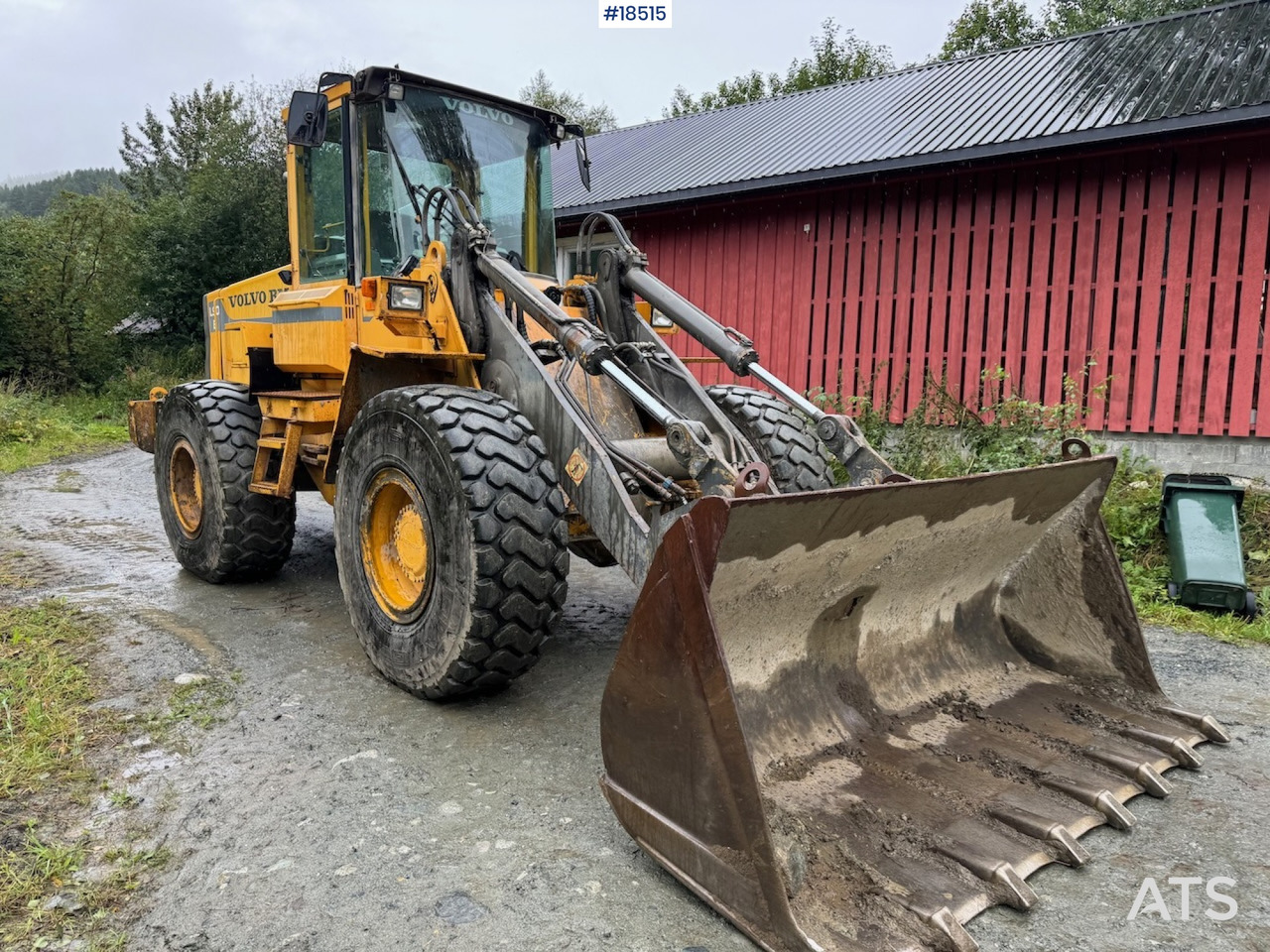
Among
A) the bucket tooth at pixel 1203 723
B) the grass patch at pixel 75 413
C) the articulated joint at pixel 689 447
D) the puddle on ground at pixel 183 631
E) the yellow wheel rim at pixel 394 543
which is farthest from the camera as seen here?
the grass patch at pixel 75 413

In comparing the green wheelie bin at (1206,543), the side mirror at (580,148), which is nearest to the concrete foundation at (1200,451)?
the green wheelie bin at (1206,543)

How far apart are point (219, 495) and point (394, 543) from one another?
1980 mm

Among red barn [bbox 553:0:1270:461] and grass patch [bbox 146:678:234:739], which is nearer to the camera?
grass patch [bbox 146:678:234:739]

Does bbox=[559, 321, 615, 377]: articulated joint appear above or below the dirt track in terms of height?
above

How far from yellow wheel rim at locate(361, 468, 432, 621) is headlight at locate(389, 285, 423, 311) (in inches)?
31.3

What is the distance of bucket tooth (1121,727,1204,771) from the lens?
3174 mm

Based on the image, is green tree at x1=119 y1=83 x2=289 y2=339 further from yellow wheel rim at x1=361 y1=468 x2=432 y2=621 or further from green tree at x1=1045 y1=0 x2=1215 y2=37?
green tree at x1=1045 y1=0 x2=1215 y2=37

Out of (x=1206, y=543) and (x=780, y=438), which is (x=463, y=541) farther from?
(x=1206, y=543)

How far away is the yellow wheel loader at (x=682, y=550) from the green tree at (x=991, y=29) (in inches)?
1098

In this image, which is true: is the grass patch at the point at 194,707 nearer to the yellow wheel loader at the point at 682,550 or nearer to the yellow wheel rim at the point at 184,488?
the yellow wheel loader at the point at 682,550

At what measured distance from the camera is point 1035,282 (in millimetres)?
8336

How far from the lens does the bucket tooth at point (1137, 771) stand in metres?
2.96

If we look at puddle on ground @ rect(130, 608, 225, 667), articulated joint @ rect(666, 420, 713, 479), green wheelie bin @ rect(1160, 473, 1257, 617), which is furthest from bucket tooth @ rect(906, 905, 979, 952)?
green wheelie bin @ rect(1160, 473, 1257, 617)

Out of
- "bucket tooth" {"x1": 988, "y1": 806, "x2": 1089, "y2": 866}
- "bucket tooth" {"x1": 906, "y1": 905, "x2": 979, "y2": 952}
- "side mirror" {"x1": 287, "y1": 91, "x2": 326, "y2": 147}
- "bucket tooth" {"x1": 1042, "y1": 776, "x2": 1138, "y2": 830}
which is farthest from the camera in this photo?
"side mirror" {"x1": 287, "y1": 91, "x2": 326, "y2": 147}
